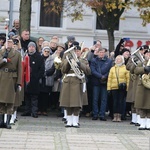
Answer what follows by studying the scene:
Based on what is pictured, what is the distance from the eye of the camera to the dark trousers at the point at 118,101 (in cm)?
1909

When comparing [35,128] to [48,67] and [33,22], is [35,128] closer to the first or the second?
[48,67]

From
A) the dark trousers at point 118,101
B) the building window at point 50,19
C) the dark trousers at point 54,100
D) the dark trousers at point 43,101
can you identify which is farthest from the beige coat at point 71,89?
the building window at point 50,19

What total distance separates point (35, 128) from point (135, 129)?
253cm

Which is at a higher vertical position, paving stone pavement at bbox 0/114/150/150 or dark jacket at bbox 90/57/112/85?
dark jacket at bbox 90/57/112/85

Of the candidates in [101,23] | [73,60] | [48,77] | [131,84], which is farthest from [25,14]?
[101,23]

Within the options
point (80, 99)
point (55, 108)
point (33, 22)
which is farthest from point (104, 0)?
point (80, 99)

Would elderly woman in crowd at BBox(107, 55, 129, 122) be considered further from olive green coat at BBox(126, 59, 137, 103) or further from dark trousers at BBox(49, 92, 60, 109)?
dark trousers at BBox(49, 92, 60, 109)

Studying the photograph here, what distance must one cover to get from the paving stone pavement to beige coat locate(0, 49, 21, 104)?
744 millimetres

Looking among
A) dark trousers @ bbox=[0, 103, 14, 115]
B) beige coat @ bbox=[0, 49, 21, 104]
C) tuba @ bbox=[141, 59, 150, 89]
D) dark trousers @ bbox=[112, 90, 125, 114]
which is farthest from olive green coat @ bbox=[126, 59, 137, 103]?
dark trousers @ bbox=[0, 103, 14, 115]

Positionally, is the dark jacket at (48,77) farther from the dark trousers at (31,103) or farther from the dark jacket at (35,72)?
the dark trousers at (31,103)

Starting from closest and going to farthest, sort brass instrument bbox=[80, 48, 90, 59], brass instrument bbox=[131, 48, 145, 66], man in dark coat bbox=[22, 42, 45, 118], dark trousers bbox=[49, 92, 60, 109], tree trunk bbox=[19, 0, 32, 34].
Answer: brass instrument bbox=[131, 48, 145, 66] → brass instrument bbox=[80, 48, 90, 59] → man in dark coat bbox=[22, 42, 45, 118] → dark trousers bbox=[49, 92, 60, 109] → tree trunk bbox=[19, 0, 32, 34]

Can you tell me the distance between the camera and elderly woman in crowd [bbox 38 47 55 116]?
749 inches

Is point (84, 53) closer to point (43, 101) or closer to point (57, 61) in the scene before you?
point (57, 61)

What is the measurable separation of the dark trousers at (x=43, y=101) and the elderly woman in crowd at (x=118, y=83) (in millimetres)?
1770
